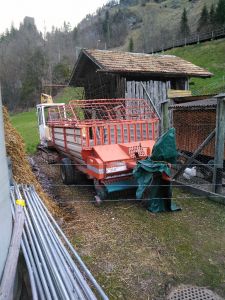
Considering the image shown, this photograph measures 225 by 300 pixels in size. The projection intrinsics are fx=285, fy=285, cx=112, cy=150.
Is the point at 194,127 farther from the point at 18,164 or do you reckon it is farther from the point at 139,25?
the point at 139,25

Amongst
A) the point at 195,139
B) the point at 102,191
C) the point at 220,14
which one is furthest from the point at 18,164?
the point at 220,14

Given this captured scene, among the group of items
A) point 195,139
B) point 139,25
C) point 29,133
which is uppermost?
point 139,25

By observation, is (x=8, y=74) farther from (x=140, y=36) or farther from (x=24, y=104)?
(x=140, y=36)

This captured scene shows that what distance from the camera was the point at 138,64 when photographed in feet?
43.1

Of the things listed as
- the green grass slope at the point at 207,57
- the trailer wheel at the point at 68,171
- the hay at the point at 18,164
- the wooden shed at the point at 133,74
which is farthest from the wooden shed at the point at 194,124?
the green grass slope at the point at 207,57

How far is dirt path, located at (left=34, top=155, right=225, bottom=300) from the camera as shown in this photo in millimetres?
3693

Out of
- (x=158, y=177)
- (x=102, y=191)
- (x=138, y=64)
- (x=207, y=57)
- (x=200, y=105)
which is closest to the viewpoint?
(x=158, y=177)

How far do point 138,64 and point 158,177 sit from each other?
859 cm

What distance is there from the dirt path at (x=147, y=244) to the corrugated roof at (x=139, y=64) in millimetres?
7065

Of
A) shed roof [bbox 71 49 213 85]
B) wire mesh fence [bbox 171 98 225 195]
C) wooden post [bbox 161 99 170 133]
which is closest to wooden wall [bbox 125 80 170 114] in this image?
shed roof [bbox 71 49 213 85]

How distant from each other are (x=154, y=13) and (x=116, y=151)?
103125 millimetres

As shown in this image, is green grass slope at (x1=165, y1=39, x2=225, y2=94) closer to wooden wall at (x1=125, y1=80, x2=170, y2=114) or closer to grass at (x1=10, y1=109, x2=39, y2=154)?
wooden wall at (x1=125, y1=80, x2=170, y2=114)

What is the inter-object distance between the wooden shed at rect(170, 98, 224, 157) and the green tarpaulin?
9.24ft

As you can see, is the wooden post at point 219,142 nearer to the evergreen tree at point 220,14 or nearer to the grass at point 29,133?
the grass at point 29,133
